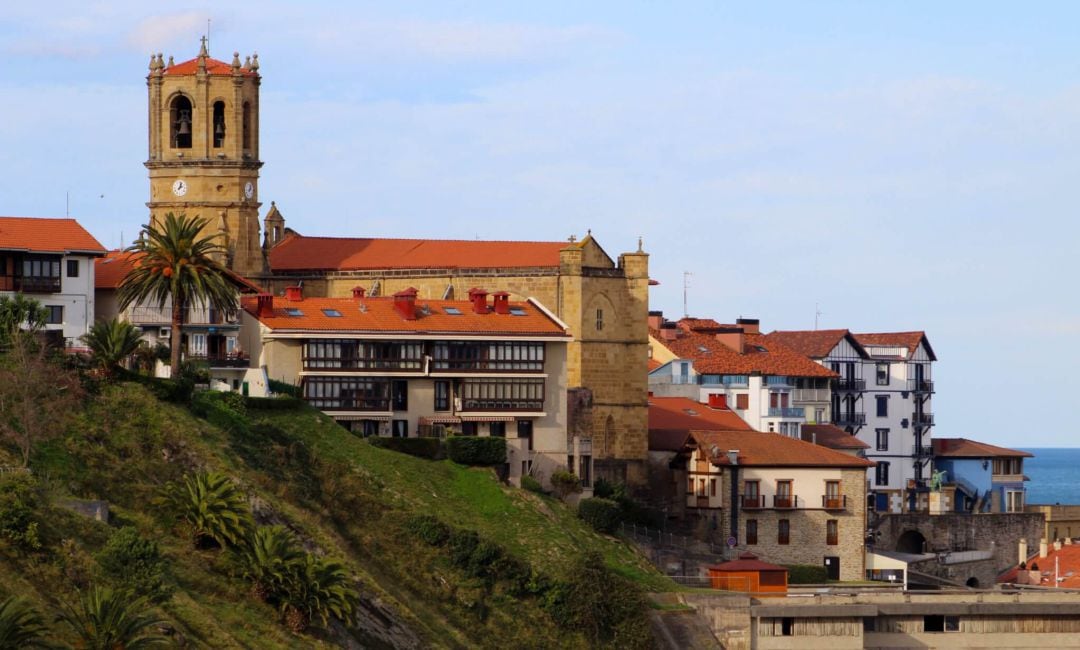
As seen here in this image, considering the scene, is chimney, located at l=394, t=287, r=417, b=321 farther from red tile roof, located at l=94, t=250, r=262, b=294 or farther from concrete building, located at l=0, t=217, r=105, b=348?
concrete building, located at l=0, t=217, r=105, b=348

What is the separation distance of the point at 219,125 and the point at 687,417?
27.9 metres

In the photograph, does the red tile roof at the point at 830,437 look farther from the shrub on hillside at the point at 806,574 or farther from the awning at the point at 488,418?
the awning at the point at 488,418

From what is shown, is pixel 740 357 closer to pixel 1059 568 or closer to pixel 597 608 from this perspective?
pixel 1059 568

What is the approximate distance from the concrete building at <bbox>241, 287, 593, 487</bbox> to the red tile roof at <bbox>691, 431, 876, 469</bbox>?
22.2 ft

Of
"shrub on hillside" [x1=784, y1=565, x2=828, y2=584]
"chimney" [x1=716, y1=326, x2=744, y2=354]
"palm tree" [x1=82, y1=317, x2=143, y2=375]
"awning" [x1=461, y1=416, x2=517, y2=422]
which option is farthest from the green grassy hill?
"chimney" [x1=716, y1=326, x2=744, y2=354]

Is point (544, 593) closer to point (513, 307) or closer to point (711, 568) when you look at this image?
point (711, 568)

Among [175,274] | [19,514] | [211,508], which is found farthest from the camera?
[175,274]

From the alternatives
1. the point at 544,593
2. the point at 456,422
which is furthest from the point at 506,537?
the point at 456,422

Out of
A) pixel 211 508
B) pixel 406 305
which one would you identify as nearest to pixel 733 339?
pixel 406 305

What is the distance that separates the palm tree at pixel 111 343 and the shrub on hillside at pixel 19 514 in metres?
16.0

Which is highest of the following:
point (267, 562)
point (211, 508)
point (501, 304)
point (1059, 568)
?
point (501, 304)

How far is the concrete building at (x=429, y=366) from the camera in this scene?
10750 centimetres

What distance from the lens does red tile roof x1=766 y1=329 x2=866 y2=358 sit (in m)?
148

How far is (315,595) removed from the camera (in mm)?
82750
